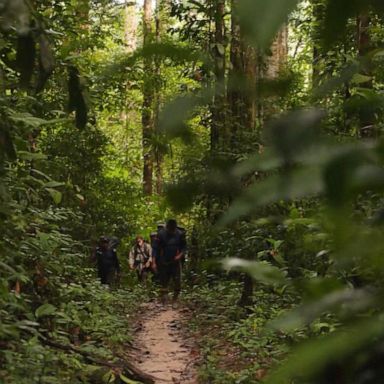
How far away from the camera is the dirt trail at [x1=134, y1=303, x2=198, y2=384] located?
653cm

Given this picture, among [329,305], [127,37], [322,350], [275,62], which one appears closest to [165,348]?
[275,62]

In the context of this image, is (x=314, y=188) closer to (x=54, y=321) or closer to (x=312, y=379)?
(x=312, y=379)

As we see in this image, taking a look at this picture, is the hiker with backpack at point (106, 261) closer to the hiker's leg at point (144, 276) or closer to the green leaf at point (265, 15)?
the hiker's leg at point (144, 276)

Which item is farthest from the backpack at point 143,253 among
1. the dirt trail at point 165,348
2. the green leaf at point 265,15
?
the green leaf at point 265,15

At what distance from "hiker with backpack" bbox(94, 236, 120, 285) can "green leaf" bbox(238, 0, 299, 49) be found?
11398 millimetres

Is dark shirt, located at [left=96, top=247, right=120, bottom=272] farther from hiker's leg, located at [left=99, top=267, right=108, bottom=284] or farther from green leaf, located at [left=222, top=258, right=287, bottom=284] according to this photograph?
green leaf, located at [left=222, top=258, right=287, bottom=284]

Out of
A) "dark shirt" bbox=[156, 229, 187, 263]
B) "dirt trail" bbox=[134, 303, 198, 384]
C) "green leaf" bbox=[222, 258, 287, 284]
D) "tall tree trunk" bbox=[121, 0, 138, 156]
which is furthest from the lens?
"dark shirt" bbox=[156, 229, 187, 263]

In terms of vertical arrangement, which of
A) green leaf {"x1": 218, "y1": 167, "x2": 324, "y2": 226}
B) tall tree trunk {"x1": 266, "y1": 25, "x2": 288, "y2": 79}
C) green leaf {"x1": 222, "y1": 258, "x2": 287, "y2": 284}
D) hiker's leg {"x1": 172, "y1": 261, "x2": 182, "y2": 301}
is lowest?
green leaf {"x1": 222, "y1": 258, "x2": 287, "y2": 284}

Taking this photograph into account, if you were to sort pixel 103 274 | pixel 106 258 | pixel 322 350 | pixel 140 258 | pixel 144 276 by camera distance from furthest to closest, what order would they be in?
1. pixel 144 276
2. pixel 140 258
3. pixel 103 274
4. pixel 106 258
5. pixel 322 350

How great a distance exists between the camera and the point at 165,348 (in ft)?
25.7

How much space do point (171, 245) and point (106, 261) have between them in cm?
177

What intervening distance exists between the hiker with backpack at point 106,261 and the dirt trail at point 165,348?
5.63 ft

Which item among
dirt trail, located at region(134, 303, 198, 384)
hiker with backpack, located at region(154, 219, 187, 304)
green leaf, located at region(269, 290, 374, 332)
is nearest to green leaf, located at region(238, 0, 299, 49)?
green leaf, located at region(269, 290, 374, 332)

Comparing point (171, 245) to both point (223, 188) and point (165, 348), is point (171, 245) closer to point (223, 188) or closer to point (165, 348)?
point (165, 348)
